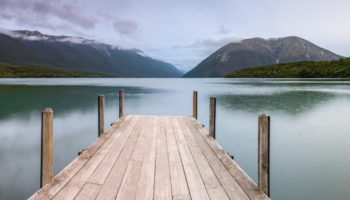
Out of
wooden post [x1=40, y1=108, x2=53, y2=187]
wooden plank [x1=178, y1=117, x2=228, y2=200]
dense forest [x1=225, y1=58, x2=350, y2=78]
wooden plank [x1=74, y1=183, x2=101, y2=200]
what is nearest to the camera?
wooden plank [x1=74, y1=183, x2=101, y2=200]

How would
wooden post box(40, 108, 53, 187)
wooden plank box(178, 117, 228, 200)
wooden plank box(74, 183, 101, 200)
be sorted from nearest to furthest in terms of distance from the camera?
1. wooden plank box(74, 183, 101, 200)
2. wooden plank box(178, 117, 228, 200)
3. wooden post box(40, 108, 53, 187)

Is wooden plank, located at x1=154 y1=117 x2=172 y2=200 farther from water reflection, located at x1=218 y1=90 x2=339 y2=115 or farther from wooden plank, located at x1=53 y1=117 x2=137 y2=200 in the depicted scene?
water reflection, located at x1=218 y1=90 x2=339 y2=115

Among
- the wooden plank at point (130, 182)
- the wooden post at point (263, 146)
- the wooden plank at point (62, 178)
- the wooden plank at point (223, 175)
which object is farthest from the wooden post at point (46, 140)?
the wooden post at point (263, 146)

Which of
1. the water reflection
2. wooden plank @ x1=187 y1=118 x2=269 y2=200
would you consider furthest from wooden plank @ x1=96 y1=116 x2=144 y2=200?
the water reflection

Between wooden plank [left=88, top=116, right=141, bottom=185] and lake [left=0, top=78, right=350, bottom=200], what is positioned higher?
wooden plank [left=88, top=116, right=141, bottom=185]

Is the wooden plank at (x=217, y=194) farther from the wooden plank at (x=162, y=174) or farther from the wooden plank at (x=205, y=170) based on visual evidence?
the wooden plank at (x=162, y=174)

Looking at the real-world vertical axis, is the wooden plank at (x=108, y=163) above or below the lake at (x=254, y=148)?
above

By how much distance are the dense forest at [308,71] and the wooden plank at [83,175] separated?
90105 mm

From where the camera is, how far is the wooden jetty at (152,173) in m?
3.13

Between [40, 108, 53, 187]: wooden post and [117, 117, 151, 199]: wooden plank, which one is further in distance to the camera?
[40, 108, 53, 187]: wooden post

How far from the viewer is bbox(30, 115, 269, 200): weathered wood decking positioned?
3.13 m

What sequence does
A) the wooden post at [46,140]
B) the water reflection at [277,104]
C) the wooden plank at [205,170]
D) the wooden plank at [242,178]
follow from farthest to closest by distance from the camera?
the water reflection at [277,104]
the wooden post at [46,140]
the wooden plank at [205,170]
the wooden plank at [242,178]

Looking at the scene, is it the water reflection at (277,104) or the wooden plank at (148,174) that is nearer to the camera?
the wooden plank at (148,174)

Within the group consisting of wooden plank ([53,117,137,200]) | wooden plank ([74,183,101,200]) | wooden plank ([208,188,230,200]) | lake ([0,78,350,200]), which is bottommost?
lake ([0,78,350,200])
